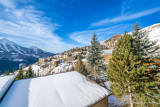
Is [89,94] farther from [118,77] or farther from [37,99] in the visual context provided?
[37,99]

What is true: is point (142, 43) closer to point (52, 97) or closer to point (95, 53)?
point (95, 53)

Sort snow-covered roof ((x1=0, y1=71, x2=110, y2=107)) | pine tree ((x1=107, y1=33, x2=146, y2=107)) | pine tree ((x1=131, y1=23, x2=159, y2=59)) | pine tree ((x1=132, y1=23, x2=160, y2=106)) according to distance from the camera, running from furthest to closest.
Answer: pine tree ((x1=131, y1=23, x2=159, y2=59)), pine tree ((x1=132, y1=23, x2=160, y2=106)), pine tree ((x1=107, y1=33, x2=146, y2=107)), snow-covered roof ((x1=0, y1=71, x2=110, y2=107))

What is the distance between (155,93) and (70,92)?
8.17 m

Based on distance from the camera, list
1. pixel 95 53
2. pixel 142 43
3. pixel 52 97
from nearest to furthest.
Result: 1. pixel 52 97
2. pixel 142 43
3. pixel 95 53

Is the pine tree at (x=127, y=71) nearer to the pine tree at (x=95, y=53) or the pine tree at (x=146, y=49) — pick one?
the pine tree at (x=146, y=49)

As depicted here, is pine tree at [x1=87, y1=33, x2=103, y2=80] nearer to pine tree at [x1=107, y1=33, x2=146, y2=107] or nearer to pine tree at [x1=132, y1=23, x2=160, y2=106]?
pine tree at [x1=132, y1=23, x2=160, y2=106]

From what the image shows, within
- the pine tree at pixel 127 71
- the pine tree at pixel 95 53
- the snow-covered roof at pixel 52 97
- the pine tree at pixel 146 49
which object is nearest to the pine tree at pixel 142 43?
the pine tree at pixel 146 49

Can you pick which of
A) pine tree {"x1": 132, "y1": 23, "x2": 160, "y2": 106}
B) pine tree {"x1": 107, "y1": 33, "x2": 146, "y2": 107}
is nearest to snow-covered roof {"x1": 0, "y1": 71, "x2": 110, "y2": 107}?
pine tree {"x1": 107, "y1": 33, "x2": 146, "y2": 107}

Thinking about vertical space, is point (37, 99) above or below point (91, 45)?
below

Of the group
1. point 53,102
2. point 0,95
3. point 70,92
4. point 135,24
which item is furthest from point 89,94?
point 135,24

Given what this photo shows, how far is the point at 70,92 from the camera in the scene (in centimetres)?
646

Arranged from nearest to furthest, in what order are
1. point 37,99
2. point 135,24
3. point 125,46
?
point 37,99 < point 125,46 < point 135,24

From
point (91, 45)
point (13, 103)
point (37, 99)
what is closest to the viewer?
point (13, 103)

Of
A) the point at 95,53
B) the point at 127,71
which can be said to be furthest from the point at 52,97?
the point at 95,53
